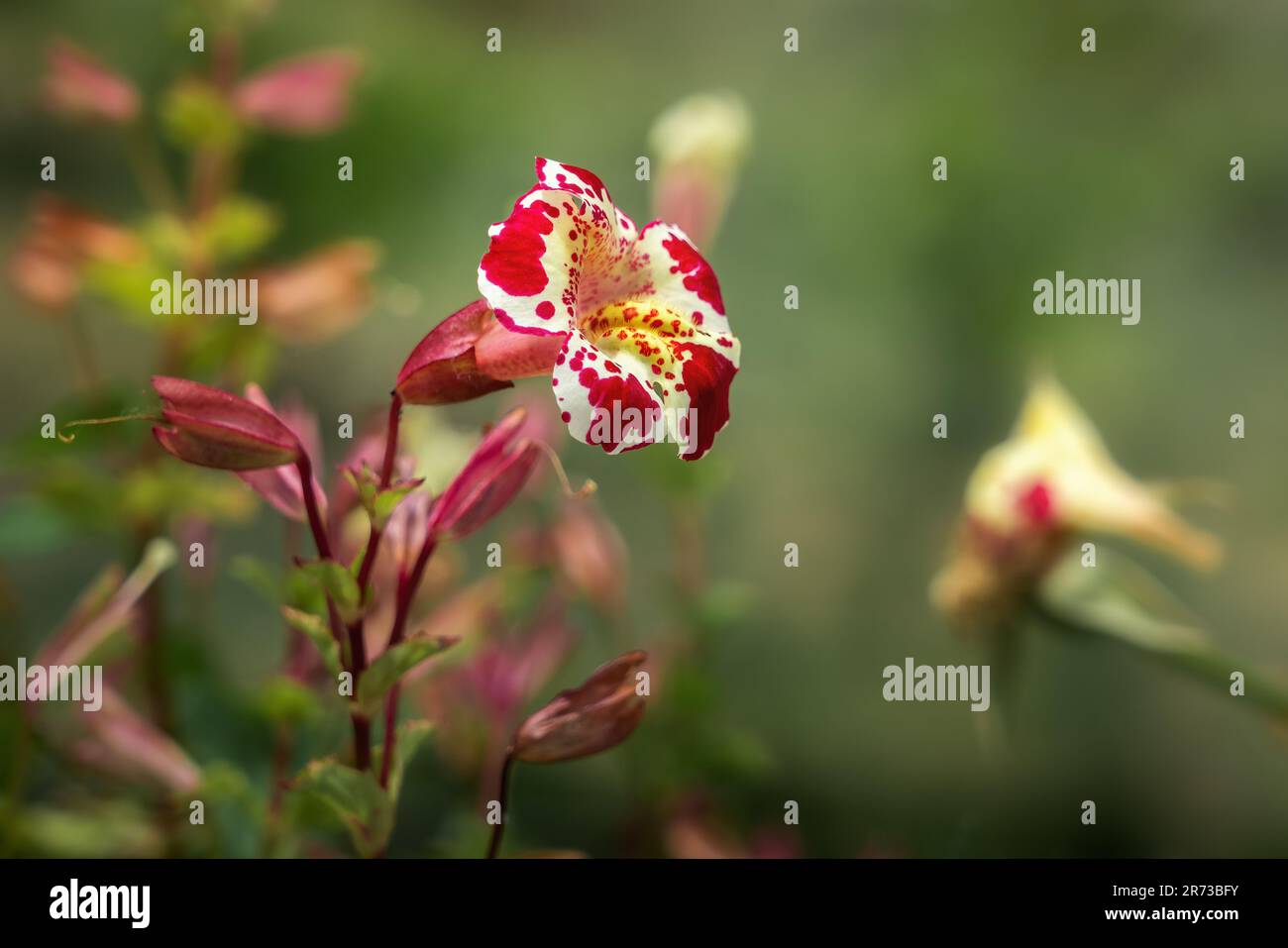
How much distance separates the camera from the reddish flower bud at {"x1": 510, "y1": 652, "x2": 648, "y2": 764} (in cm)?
30

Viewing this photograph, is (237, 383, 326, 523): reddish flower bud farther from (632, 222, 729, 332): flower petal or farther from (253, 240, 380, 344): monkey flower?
(253, 240, 380, 344): monkey flower

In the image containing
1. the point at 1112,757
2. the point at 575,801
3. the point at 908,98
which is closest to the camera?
the point at 575,801

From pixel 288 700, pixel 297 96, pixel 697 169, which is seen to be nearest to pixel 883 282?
pixel 697 169

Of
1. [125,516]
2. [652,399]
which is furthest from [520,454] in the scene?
[125,516]

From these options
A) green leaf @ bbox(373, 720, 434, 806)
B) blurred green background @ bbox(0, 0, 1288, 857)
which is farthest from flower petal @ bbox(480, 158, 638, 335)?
blurred green background @ bbox(0, 0, 1288, 857)

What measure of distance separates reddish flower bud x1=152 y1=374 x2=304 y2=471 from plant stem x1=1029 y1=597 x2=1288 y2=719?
0.36 metres

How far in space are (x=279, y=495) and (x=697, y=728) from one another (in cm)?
28

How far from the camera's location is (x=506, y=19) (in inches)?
39.5

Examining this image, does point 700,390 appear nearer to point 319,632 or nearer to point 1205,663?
point 319,632

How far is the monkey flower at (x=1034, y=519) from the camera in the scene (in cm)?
52

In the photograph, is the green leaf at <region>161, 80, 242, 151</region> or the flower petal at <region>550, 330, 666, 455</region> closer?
the flower petal at <region>550, 330, 666, 455</region>

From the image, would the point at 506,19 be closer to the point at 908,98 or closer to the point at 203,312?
the point at 908,98

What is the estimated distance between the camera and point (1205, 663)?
456mm

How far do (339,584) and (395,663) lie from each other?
23 millimetres
